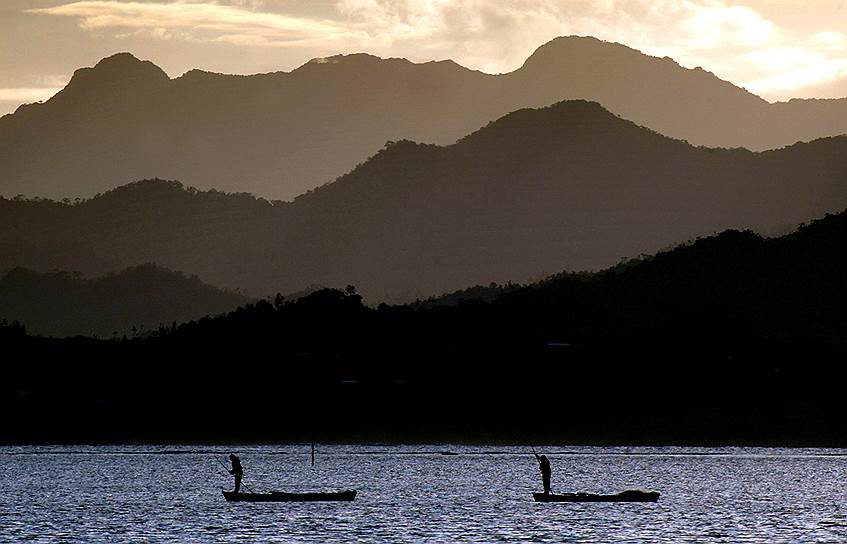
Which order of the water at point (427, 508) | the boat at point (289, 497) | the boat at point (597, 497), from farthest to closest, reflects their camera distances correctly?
the boat at point (289, 497)
the boat at point (597, 497)
the water at point (427, 508)

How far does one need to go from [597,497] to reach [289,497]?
78.7 feet

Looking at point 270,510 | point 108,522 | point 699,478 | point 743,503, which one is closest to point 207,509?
point 270,510

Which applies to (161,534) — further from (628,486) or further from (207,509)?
(628,486)

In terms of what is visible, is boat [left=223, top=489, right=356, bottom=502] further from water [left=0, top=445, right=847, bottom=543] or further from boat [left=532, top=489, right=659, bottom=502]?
boat [left=532, top=489, right=659, bottom=502]

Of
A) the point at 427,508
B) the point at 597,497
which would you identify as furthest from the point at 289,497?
the point at 597,497

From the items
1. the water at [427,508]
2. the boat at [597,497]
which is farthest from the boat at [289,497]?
the boat at [597,497]

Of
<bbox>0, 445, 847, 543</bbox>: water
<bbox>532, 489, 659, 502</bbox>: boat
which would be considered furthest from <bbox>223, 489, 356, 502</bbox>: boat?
<bbox>532, 489, 659, 502</bbox>: boat

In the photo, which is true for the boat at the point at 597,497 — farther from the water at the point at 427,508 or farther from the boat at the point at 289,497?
the boat at the point at 289,497

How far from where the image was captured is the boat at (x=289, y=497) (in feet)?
397

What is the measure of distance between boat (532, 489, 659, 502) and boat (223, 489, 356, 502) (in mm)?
15750

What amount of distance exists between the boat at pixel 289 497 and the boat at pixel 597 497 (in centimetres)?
1575

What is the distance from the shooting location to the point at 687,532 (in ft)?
331

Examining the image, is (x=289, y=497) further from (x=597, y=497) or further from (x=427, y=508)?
(x=597, y=497)

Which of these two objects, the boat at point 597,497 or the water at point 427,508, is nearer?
A: the water at point 427,508
